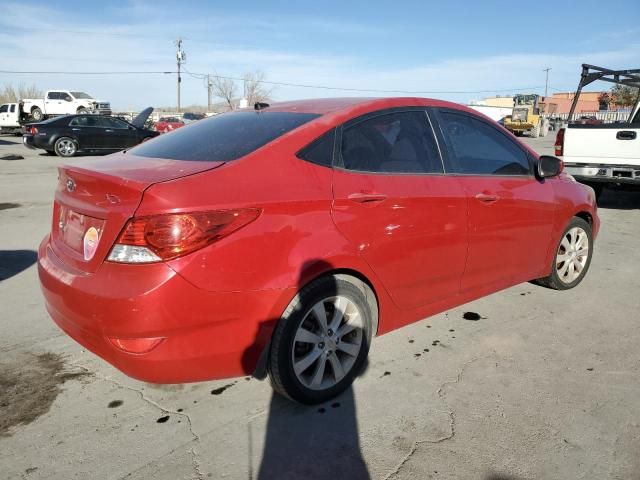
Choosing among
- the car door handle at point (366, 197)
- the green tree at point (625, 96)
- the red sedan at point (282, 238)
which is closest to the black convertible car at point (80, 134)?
the red sedan at point (282, 238)

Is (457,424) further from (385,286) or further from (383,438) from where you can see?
(385,286)

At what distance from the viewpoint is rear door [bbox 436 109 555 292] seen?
11.4 ft

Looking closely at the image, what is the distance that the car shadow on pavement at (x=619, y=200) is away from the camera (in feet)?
31.3

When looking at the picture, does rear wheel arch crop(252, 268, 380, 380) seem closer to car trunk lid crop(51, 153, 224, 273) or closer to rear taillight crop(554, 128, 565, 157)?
car trunk lid crop(51, 153, 224, 273)

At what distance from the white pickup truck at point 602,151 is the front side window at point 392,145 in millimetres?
6181

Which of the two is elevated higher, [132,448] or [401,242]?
[401,242]

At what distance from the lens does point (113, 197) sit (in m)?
2.42

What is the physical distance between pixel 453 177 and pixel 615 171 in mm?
6171

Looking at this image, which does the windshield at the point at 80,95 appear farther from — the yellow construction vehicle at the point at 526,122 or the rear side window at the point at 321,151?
the rear side window at the point at 321,151

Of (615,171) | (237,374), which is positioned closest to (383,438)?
(237,374)

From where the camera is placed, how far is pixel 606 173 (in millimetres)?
8297

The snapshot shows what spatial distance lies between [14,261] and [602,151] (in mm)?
8409

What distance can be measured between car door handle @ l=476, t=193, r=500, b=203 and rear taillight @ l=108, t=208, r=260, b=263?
192cm

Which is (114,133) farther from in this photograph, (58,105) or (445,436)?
(58,105)
